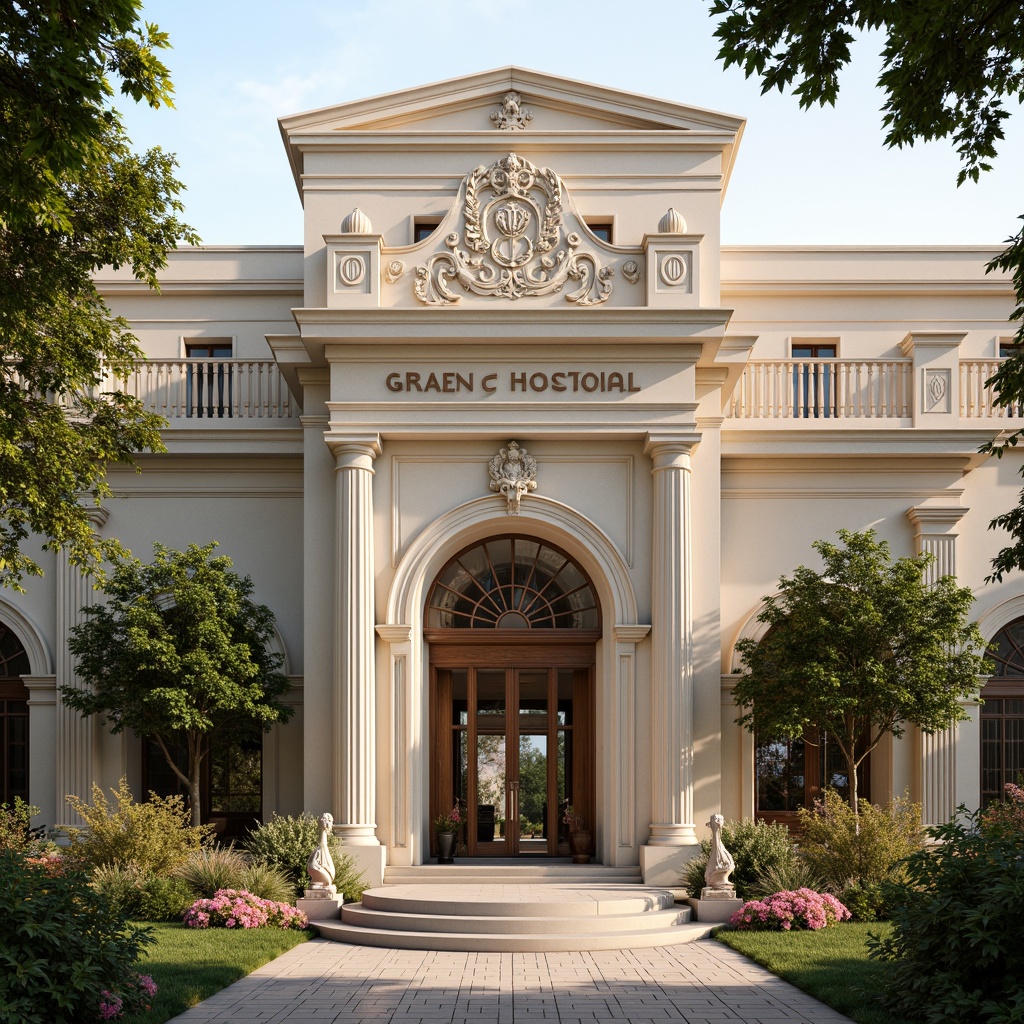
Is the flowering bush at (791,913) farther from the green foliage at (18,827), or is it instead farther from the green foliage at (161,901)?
the green foliage at (18,827)

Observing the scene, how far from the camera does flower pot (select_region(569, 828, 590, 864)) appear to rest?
18797mm

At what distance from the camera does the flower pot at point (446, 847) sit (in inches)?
736

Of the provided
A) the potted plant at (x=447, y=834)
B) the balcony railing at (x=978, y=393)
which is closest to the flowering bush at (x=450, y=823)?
the potted plant at (x=447, y=834)

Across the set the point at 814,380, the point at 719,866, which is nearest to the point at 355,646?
the point at 719,866

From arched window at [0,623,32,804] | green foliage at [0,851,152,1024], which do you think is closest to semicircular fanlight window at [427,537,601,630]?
arched window at [0,623,32,804]

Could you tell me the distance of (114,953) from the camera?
1025 centimetres

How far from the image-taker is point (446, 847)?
1870 cm

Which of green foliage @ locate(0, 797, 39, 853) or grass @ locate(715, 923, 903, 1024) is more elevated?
green foliage @ locate(0, 797, 39, 853)

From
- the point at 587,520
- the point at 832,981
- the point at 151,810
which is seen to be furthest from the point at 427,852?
the point at 832,981

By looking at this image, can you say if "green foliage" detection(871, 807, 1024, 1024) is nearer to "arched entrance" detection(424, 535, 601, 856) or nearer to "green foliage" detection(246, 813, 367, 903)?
"green foliage" detection(246, 813, 367, 903)

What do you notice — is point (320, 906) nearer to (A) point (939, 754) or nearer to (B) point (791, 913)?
(B) point (791, 913)

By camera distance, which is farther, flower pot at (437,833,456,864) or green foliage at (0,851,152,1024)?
flower pot at (437,833,456,864)

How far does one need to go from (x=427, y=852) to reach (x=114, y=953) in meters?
9.14

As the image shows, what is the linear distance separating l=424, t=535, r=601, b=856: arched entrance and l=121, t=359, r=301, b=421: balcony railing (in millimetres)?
4507
